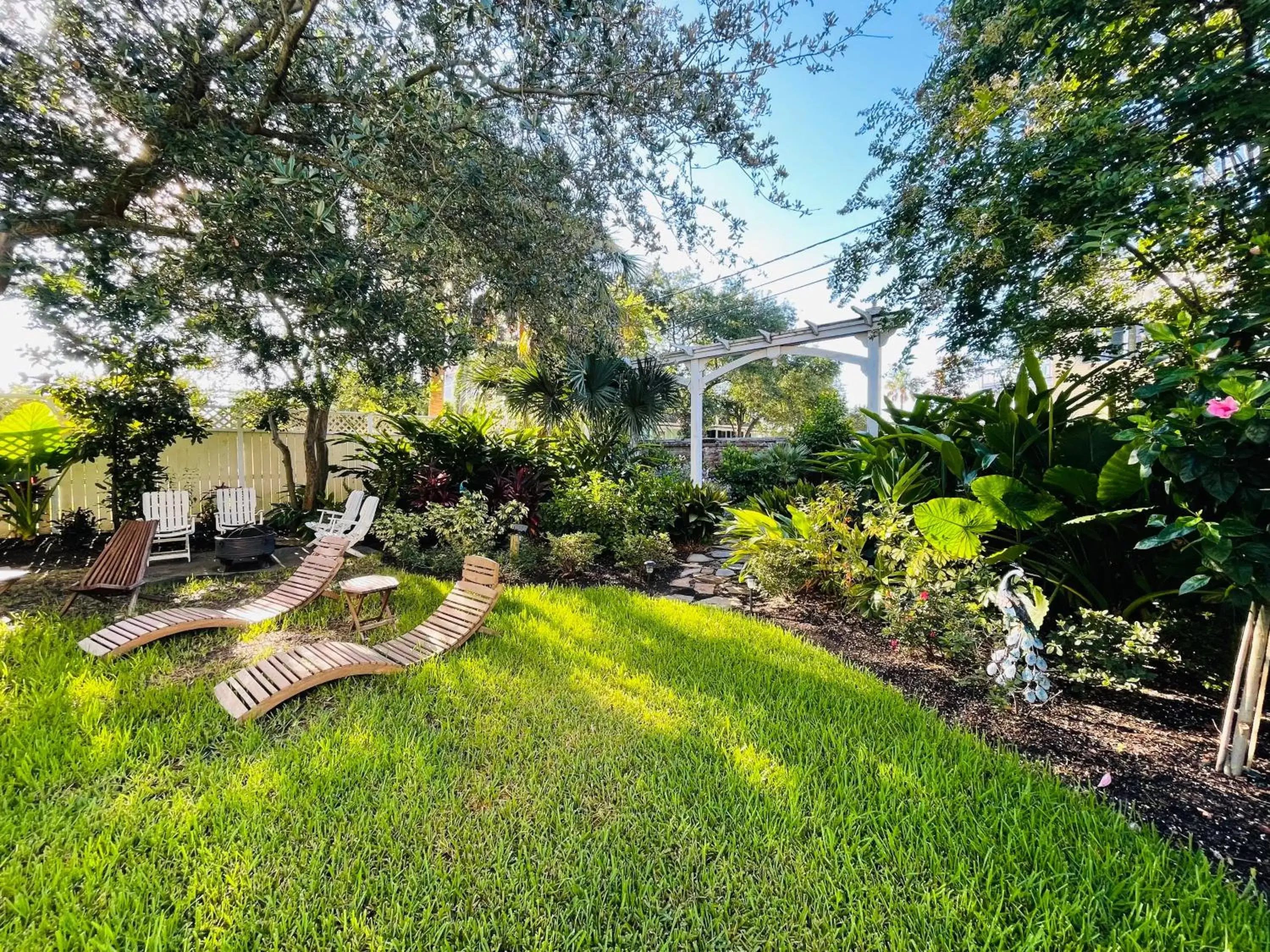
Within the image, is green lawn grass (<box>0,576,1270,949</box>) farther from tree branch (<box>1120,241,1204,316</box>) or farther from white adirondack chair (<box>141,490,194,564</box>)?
white adirondack chair (<box>141,490,194,564</box>)

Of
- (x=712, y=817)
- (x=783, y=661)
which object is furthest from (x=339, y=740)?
(x=783, y=661)

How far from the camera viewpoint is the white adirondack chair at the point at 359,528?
276 inches

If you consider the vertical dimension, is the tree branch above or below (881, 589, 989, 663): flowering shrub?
above

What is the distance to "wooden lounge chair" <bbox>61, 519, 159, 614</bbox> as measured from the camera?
4.88 m

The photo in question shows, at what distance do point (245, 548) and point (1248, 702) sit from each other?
896 centimetres

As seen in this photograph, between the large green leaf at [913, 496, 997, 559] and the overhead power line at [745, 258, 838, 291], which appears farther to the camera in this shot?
the overhead power line at [745, 258, 838, 291]

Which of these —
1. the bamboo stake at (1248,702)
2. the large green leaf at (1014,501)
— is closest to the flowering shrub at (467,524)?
the large green leaf at (1014,501)

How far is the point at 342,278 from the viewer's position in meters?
3.83

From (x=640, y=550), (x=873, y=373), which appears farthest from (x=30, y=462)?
(x=873, y=373)

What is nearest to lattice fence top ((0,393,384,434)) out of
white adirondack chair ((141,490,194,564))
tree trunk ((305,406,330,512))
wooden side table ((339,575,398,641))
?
tree trunk ((305,406,330,512))

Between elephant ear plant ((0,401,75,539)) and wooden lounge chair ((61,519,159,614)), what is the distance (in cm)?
267

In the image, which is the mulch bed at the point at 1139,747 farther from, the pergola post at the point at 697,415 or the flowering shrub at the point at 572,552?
the pergola post at the point at 697,415

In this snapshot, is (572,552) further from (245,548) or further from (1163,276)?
(1163,276)

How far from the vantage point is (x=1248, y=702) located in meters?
2.55
